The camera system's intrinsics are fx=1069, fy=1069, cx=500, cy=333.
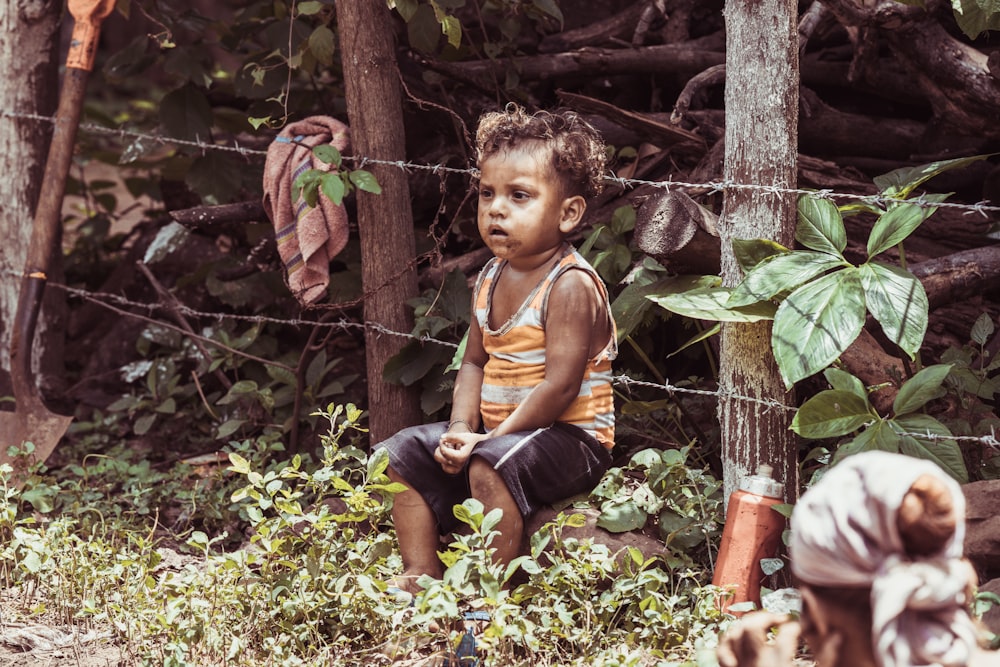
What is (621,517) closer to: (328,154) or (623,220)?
(623,220)

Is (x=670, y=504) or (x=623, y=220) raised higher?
(x=623, y=220)

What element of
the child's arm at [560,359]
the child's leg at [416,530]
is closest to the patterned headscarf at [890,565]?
the child's arm at [560,359]

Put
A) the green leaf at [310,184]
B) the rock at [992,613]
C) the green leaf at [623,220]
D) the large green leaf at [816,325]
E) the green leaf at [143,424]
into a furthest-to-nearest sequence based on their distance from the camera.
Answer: the green leaf at [143,424]
the green leaf at [623,220]
the green leaf at [310,184]
the large green leaf at [816,325]
the rock at [992,613]

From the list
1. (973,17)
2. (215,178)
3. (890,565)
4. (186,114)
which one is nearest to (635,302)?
(973,17)

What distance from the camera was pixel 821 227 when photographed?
286 centimetres

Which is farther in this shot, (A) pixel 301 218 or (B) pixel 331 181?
(A) pixel 301 218

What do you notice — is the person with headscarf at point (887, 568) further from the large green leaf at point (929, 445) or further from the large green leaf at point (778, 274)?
the large green leaf at point (778, 274)

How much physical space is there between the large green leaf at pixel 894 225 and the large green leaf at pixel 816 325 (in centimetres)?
12

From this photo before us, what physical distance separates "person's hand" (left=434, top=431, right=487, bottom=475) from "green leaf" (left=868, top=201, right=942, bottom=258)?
45.9 inches

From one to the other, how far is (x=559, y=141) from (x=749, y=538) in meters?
1.17

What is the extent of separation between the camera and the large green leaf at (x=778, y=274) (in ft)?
8.93

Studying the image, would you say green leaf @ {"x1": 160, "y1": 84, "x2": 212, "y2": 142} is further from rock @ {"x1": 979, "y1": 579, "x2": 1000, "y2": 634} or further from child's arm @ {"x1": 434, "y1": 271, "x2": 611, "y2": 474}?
rock @ {"x1": 979, "y1": 579, "x2": 1000, "y2": 634}

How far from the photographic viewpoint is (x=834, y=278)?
8.85 ft

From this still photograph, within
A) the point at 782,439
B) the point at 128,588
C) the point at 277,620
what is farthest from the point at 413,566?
the point at 782,439
